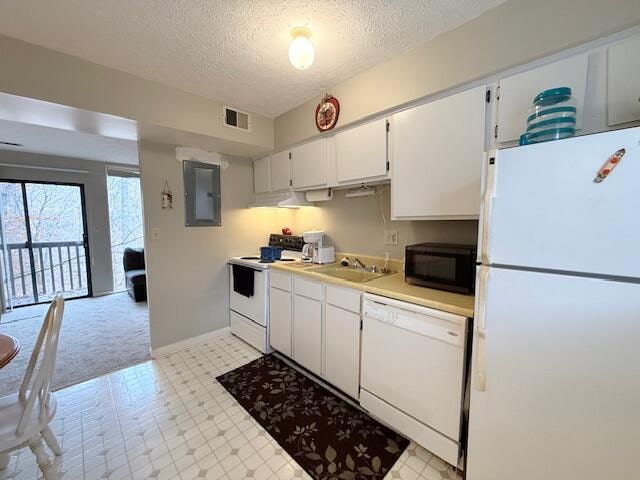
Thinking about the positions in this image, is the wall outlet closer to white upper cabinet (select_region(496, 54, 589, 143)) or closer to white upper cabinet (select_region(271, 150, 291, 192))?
white upper cabinet (select_region(496, 54, 589, 143))

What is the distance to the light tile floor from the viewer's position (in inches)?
55.0

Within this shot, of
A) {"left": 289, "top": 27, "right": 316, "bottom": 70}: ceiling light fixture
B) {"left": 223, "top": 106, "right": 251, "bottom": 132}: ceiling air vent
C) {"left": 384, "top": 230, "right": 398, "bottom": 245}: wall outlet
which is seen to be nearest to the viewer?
{"left": 289, "top": 27, "right": 316, "bottom": 70}: ceiling light fixture

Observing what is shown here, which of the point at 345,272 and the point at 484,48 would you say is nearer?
the point at 484,48

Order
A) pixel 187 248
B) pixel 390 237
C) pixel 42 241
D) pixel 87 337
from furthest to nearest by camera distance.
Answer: pixel 42 241, pixel 87 337, pixel 187 248, pixel 390 237

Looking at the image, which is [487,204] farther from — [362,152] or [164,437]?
[164,437]

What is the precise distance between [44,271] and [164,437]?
4.59 meters

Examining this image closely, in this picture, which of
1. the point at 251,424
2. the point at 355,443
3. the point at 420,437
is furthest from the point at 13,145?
the point at 420,437

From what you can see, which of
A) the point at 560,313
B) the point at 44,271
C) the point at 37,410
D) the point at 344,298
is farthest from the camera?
the point at 44,271

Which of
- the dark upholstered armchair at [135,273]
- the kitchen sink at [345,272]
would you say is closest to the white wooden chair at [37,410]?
the kitchen sink at [345,272]

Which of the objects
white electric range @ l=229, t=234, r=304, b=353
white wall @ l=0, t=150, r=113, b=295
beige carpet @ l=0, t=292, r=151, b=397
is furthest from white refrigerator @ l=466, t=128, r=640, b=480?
white wall @ l=0, t=150, r=113, b=295

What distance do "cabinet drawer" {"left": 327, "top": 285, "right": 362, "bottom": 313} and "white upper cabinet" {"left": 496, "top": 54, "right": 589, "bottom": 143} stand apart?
1238mm

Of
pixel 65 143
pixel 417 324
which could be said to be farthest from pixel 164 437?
pixel 65 143

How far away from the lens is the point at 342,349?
1.90m

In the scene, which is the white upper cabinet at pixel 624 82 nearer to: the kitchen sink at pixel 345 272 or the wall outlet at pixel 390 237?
the wall outlet at pixel 390 237
